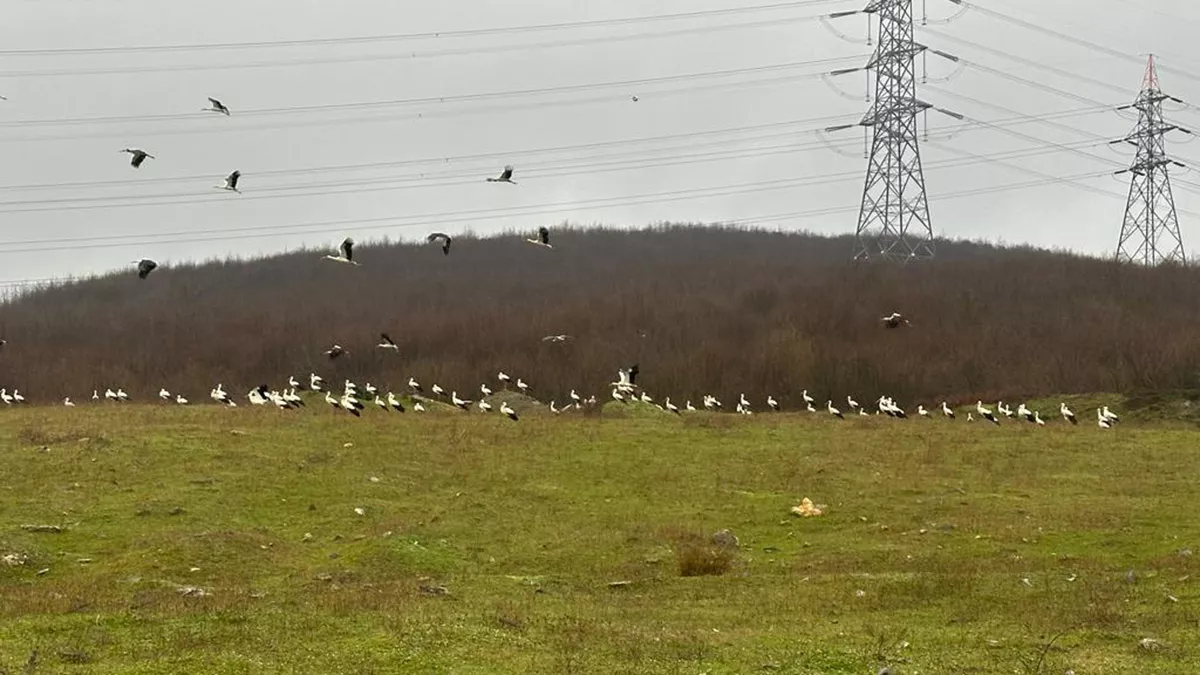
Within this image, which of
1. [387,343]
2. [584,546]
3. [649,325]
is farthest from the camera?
[649,325]

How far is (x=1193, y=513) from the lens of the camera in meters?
25.6

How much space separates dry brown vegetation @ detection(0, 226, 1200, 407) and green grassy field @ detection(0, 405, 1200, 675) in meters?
33.7

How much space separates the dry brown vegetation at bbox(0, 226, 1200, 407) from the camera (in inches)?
3135

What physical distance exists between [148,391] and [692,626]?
76854mm

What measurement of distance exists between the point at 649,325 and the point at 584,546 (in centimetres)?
7761

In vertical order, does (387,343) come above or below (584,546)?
above

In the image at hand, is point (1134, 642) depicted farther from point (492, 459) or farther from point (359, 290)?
point (359, 290)

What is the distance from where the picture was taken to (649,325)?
101312 millimetres

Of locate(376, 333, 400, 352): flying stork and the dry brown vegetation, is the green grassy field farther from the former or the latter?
the dry brown vegetation

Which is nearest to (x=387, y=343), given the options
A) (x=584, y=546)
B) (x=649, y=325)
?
(x=584, y=546)

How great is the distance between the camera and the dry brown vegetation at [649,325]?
79.6m

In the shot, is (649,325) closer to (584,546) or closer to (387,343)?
(387,343)

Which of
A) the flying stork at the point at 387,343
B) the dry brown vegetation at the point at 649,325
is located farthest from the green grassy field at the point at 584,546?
the dry brown vegetation at the point at 649,325

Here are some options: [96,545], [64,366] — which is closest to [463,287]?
[64,366]
